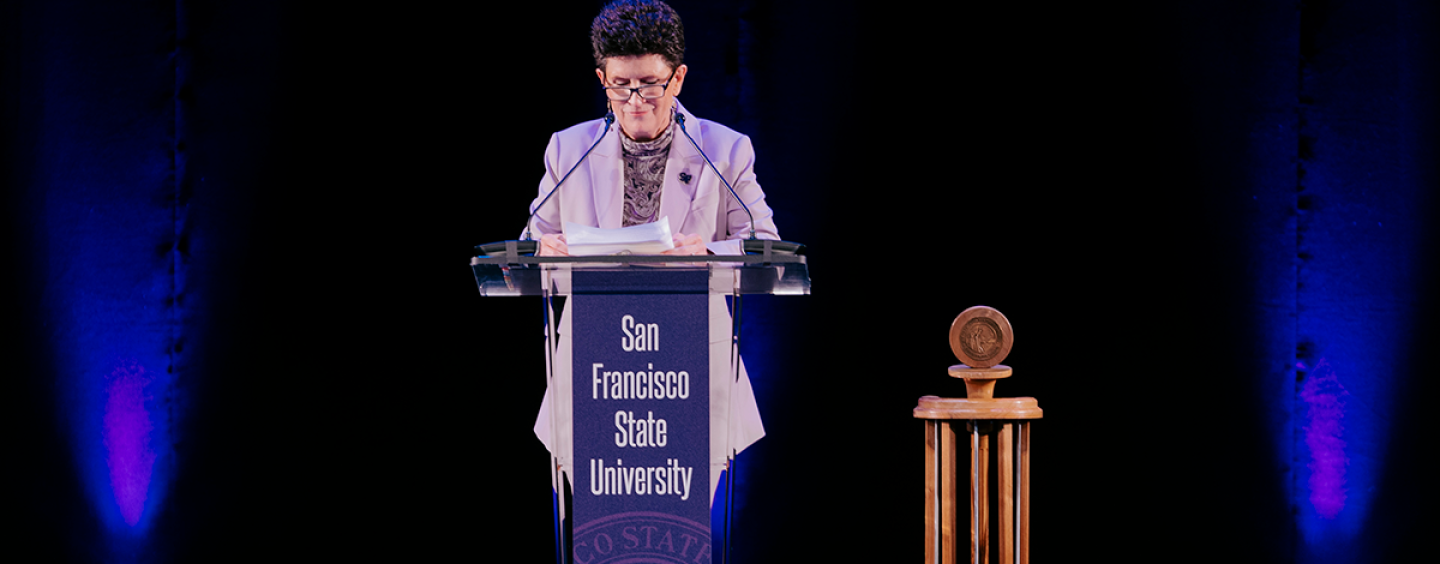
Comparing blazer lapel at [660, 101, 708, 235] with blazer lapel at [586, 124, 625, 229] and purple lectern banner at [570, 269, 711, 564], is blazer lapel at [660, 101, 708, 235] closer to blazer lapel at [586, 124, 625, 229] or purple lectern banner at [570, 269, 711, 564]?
blazer lapel at [586, 124, 625, 229]

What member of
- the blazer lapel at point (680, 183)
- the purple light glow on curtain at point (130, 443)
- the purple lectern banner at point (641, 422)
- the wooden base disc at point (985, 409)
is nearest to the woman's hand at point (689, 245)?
the purple lectern banner at point (641, 422)

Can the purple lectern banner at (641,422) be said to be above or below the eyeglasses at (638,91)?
below

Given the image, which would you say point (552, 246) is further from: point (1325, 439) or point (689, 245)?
point (1325, 439)

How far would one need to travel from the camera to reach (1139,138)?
10.7 feet

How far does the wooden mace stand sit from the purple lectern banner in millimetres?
809

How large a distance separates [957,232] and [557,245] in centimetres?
165

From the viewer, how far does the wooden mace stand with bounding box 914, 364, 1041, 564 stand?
7.82 ft

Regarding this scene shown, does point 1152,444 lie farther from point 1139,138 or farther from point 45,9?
point 45,9


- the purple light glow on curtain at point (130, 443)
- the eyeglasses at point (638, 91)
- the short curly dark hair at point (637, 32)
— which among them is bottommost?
the purple light glow on curtain at point (130, 443)

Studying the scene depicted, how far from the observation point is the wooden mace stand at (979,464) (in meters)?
2.38

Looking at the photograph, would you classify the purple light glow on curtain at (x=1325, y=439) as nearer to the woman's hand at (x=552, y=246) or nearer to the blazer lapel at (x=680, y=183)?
the blazer lapel at (x=680, y=183)

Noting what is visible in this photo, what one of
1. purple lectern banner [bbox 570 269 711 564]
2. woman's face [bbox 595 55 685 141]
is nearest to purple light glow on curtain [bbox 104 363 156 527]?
woman's face [bbox 595 55 685 141]

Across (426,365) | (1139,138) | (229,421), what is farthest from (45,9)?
(1139,138)

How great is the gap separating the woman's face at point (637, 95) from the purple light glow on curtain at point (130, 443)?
181 cm
